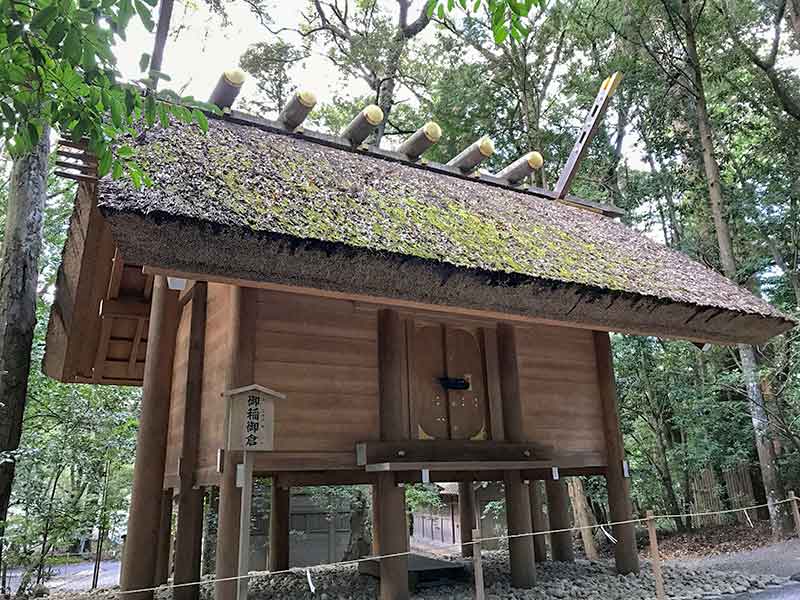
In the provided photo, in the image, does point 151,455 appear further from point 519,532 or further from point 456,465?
point 519,532

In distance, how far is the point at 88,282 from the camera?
570 cm

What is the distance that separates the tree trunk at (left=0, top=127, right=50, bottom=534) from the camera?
4.97 m

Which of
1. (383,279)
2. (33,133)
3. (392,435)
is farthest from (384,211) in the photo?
(33,133)

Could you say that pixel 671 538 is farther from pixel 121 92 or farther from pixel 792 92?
pixel 121 92

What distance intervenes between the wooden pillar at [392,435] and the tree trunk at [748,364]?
547cm

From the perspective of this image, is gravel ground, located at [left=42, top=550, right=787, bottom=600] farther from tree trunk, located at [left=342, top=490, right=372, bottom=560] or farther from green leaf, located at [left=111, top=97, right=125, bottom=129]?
green leaf, located at [left=111, top=97, right=125, bottom=129]

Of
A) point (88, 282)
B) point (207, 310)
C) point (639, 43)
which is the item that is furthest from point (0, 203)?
point (639, 43)

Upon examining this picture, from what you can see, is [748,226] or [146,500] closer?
[146,500]

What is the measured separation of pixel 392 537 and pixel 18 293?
4136 mm

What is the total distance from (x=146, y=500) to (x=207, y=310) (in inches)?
72.6

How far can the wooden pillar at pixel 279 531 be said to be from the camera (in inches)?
291

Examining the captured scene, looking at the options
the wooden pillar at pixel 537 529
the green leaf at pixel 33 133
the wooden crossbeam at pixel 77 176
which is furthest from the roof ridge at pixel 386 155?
the wooden pillar at pixel 537 529

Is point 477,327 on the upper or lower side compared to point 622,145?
lower

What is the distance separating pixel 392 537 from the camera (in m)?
4.76
